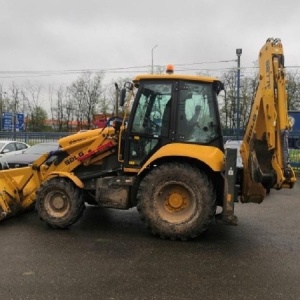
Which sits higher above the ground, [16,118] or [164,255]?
[16,118]

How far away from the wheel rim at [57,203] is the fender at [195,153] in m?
1.40

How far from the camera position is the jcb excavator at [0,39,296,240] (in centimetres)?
627

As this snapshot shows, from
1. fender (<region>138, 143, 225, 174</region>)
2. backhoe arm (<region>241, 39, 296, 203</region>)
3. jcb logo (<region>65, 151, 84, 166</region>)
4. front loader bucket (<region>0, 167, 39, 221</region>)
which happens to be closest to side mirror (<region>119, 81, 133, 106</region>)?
fender (<region>138, 143, 225, 174</region>)

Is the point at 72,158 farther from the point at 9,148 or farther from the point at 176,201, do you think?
the point at 9,148

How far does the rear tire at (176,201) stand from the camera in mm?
6312

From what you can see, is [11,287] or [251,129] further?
[251,129]

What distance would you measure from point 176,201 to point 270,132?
1783 millimetres

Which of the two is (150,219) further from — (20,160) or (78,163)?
(20,160)

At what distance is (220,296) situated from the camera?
4.34 metres

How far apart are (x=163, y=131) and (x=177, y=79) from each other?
870 millimetres

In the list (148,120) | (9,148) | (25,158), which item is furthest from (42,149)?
(148,120)

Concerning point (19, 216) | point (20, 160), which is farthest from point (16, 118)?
point (19, 216)

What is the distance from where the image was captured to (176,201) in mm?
6477

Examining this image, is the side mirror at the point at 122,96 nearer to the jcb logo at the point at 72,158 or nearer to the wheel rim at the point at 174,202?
the jcb logo at the point at 72,158
